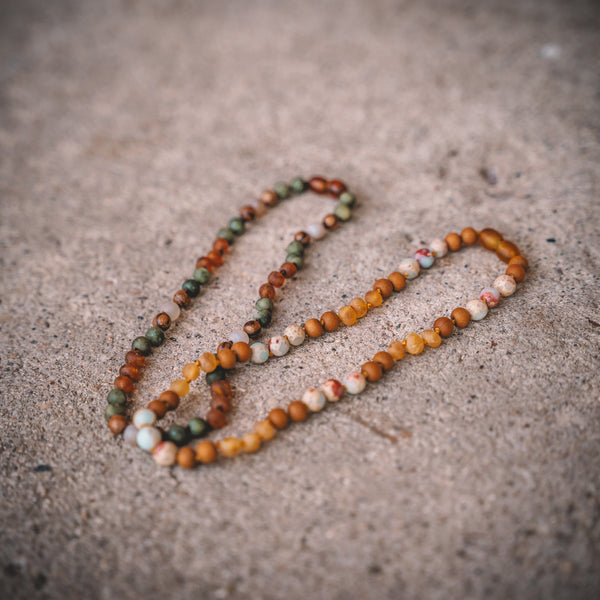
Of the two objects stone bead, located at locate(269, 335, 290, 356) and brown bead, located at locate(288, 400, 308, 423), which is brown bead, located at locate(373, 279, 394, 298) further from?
brown bead, located at locate(288, 400, 308, 423)

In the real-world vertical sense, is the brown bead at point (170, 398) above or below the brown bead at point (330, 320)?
below

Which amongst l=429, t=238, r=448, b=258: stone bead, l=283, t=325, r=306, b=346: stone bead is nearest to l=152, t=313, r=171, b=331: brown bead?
l=283, t=325, r=306, b=346: stone bead

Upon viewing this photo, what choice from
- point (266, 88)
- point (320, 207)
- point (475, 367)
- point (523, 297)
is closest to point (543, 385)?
point (475, 367)

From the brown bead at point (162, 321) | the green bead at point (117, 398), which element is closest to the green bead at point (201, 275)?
the brown bead at point (162, 321)

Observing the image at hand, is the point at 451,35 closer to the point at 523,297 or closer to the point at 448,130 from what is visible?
the point at 448,130

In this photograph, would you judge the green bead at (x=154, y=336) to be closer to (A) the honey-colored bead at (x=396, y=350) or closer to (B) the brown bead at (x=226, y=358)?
(B) the brown bead at (x=226, y=358)

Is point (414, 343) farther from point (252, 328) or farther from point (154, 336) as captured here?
point (154, 336)

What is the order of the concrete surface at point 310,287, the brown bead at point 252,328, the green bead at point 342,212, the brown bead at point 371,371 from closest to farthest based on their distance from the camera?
the concrete surface at point 310,287
the brown bead at point 371,371
the brown bead at point 252,328
the green bead at point 342,212
